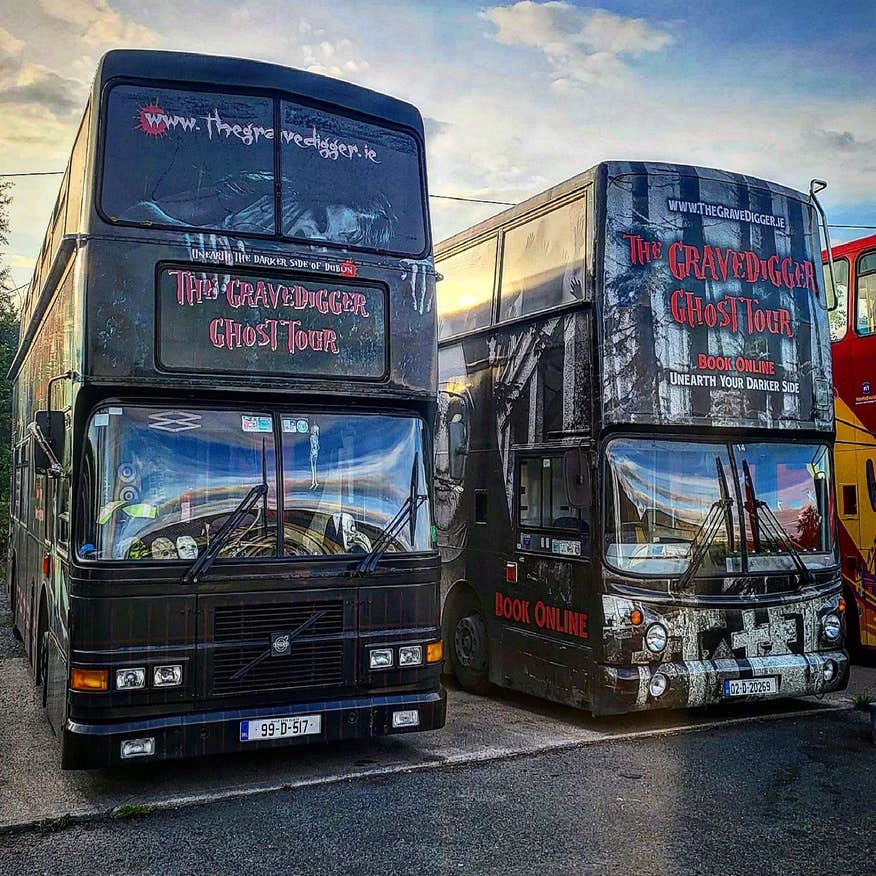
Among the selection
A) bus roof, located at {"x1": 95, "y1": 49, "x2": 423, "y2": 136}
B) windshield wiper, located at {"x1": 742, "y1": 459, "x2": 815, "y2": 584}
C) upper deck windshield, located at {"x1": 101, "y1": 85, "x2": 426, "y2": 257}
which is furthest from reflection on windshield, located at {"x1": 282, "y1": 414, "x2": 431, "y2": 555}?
windshield wiper, located at {"x1": 742, "y1": 459, "x2": 815, "y2": 584}

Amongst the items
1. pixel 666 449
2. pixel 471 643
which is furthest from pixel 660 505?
pixel 471 643

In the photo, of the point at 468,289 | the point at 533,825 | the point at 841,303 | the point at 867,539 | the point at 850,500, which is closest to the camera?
the point at 533,825

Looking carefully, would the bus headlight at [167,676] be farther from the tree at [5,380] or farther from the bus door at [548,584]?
the tree at [5,380]

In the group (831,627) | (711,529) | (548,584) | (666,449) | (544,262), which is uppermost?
(544,262)

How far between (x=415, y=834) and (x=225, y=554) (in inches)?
82.1

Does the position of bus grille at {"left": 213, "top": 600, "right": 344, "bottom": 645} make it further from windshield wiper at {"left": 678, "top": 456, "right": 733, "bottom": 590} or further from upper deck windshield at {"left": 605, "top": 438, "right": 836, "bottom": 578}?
windshield wiper at {"left": 678, "top": 456, "right": 733, "bottom": 590}

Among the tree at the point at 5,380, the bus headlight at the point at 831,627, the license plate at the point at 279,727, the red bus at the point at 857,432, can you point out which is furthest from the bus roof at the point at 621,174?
the tree at the point at 5,380

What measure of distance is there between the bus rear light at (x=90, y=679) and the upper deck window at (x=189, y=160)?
282cm

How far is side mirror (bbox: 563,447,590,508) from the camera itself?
26.8ft

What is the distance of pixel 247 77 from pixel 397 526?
328 centimetres

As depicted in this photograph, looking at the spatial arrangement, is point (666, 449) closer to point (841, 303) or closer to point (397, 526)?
point (397, 526)

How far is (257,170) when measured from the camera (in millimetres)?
7258

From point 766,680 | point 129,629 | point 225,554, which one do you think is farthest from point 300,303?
point 766,680

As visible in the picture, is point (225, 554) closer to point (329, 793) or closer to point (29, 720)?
point (329, 793)
